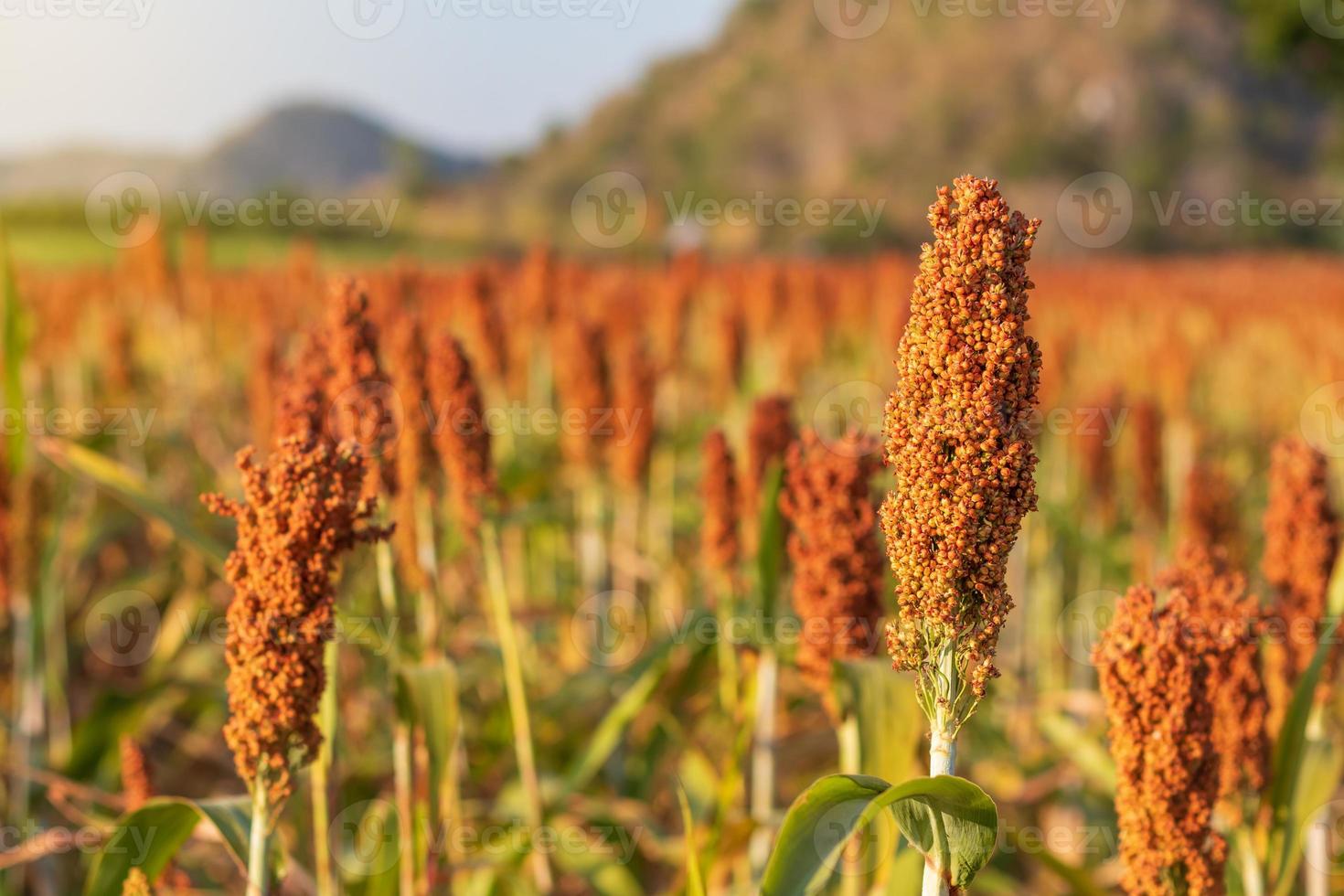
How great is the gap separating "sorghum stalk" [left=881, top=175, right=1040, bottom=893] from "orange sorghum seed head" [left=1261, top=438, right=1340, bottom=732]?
1311mm

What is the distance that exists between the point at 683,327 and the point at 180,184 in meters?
4.10

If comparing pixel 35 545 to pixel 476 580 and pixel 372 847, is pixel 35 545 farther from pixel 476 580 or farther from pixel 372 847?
pixel 476 580

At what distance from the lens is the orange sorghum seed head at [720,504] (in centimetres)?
314

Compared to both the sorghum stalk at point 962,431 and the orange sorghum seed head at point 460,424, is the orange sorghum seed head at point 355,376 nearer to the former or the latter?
the orange sorghum seed head at point 460,424

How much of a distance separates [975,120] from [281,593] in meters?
99.4

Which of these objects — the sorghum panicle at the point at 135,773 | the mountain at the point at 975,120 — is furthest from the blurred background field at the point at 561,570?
the mountain at the point at 975,120

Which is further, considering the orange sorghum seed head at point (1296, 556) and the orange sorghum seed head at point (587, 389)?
the orange sorghum seed head at point (587, 389)

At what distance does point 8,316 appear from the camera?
8.85 feet

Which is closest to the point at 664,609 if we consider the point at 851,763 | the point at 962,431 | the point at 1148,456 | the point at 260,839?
the point at 1148,456

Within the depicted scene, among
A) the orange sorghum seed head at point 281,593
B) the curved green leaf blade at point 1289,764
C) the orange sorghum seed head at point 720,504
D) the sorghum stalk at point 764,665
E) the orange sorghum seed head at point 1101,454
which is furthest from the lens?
the orange sorghum seed head at point 1101,454

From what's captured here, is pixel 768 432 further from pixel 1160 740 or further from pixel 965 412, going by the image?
pixel 965 412

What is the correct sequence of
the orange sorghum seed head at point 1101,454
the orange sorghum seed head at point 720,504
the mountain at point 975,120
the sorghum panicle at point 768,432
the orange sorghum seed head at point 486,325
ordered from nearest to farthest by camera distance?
1. the sorghum panicle at point 768,432
2. the orange sorghum seed head at point 720,504
3. the orange sorghum seed head at point 486,325
4. the orange sorghum seed head at point 1101,454
5. the mountain at point 975,120

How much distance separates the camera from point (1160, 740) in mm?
1644

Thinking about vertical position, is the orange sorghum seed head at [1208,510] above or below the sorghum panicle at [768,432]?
below
